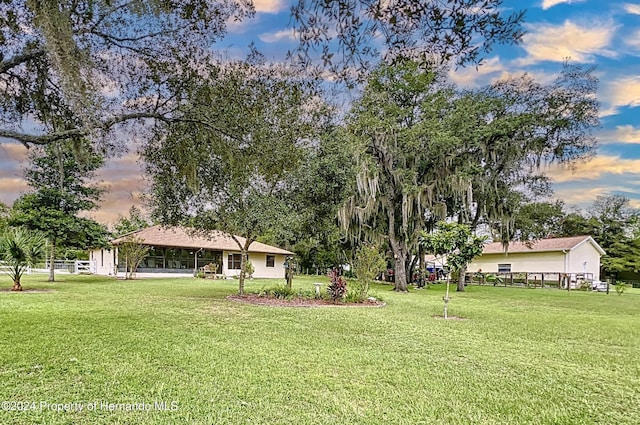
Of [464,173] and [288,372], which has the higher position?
[464,173]

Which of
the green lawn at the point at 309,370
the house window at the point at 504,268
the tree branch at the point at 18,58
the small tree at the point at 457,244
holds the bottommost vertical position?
the house window at the point at 504,268

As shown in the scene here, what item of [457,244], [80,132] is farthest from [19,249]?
[457,244]

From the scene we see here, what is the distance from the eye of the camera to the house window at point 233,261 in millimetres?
29344

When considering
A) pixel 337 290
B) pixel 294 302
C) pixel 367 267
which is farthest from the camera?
pixel 367 267

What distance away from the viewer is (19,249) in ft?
44.3

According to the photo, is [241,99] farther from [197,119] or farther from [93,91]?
[93,91]

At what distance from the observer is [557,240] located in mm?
31594

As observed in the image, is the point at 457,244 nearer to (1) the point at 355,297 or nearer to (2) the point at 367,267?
(2) the point at 367,267

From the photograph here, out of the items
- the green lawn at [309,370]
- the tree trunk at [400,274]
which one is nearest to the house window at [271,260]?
the tree trunk at [400,274]

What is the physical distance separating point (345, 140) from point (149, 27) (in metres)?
11.2

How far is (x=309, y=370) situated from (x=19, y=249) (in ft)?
42.3

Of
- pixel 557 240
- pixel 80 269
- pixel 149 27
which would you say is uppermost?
pixel 149 27

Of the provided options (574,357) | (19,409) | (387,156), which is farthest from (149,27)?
(387,156)

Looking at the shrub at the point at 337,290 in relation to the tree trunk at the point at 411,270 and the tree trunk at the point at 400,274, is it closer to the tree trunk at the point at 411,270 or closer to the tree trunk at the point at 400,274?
the tree trunk at the point at 400,274
